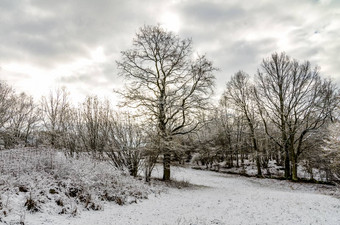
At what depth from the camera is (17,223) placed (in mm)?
4812

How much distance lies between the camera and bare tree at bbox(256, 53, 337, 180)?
19.1 m

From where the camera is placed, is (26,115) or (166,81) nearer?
(166,81)

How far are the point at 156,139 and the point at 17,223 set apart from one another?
350 inches

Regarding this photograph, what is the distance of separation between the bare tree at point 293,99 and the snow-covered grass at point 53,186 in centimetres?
1692

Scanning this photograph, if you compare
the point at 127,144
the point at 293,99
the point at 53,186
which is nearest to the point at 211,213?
the point at 53,186

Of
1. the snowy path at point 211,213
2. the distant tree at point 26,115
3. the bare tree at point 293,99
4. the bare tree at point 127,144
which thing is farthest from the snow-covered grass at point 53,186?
the distant tree at point 26,115

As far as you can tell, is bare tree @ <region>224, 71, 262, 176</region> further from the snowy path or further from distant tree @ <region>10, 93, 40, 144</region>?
distant tree @ <region>10, 93, 40, 144</region>

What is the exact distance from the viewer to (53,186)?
710 centimetres

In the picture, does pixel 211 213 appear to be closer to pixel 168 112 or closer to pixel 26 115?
pixel 168 112

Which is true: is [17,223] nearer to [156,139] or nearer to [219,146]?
[156,139]

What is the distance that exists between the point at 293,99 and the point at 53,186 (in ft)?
72.5

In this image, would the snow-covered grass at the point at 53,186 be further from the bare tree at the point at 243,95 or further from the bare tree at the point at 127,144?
the bare tree at the point at 243,95

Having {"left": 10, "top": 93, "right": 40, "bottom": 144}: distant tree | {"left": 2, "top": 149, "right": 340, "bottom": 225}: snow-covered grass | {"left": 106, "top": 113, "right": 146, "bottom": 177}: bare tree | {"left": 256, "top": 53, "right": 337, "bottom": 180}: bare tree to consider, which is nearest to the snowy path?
{"left": 2, "top": 149, "right": 340, "bottom": 225}: snow-covered grass

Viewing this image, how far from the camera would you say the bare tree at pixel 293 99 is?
1914 cm
